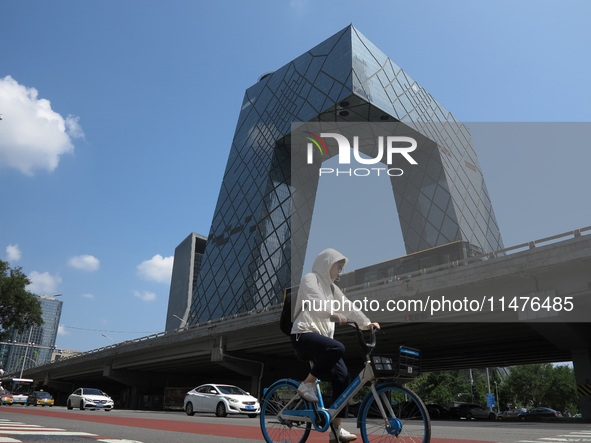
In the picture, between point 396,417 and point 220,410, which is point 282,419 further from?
point 220,410

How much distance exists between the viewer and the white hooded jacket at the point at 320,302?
15.2ft

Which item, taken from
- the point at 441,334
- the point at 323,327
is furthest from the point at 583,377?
the point at 323,327

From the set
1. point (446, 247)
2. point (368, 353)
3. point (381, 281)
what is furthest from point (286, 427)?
point (446, 247)

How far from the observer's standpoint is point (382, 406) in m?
4.20

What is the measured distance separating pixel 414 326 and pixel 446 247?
628 centimetres

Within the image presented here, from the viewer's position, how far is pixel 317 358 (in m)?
4.51

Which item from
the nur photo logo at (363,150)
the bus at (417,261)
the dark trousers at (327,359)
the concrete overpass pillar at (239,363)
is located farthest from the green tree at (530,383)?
the dark trousers at (327,359)

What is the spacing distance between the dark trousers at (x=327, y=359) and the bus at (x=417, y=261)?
25857mm

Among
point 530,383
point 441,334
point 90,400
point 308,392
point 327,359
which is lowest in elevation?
point 90,400

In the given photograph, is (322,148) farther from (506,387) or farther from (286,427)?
(286,427)

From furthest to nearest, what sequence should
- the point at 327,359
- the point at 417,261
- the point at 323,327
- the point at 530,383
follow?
1. the point at 530,383
2. the point at 417,261
3. the point at 323,327
4. the point at 327,359

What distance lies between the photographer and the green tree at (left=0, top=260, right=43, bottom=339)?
41.0 m

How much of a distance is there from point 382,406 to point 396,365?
376mm

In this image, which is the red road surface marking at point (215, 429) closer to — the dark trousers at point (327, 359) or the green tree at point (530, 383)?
the dark trousers at point (327, 359)
